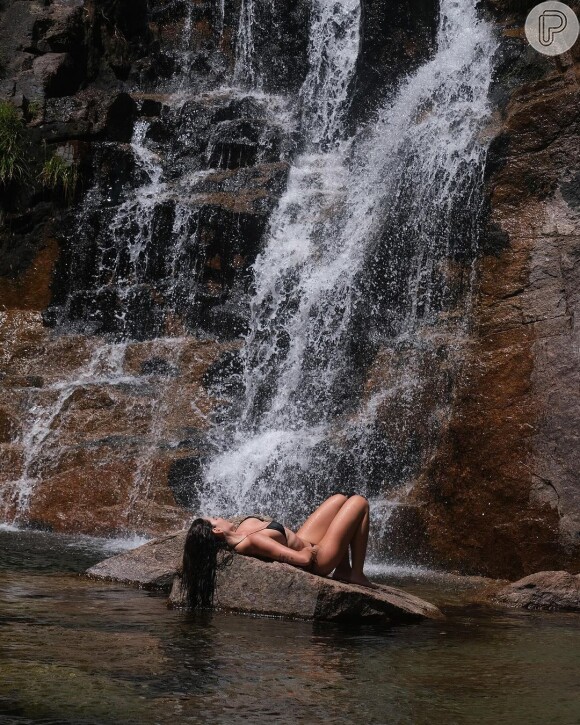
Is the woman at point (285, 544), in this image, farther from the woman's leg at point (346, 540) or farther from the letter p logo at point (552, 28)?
the letter p logo at point (552, 28)

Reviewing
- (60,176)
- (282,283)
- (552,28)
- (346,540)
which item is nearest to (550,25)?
(552,28)

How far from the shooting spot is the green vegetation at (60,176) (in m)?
15.3

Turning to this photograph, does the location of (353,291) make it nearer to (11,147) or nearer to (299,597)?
(11,147)

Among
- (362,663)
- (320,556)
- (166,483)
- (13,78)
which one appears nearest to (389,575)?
(320,556)

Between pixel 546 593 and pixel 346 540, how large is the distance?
6.18ft

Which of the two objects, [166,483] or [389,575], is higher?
[166,483]

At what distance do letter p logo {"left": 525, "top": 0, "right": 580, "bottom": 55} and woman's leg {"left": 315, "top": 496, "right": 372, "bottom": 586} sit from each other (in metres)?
7.74

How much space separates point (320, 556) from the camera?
675 cm

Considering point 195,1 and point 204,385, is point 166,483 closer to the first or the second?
point 204,385

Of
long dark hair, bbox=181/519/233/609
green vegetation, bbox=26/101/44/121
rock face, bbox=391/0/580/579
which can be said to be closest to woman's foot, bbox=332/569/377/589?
long dark hair, bbox=181/519/233/609

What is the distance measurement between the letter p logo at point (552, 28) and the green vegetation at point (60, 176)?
6793 mm

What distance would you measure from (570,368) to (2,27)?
491 inches

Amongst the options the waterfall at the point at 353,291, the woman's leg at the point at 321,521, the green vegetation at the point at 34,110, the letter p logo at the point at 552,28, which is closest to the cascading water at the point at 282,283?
the waterfall at the point at 353,291

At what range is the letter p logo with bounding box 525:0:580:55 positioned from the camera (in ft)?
40.8
